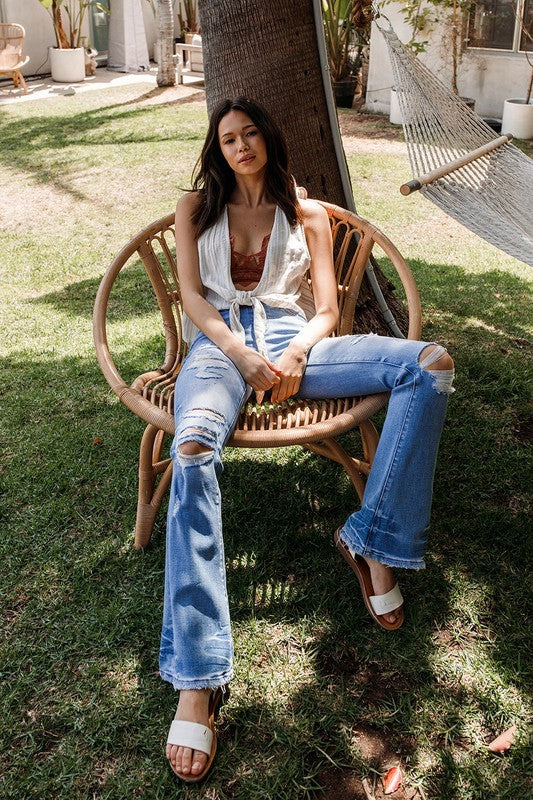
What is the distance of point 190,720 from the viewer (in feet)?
6.41

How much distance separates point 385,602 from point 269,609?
345 millimetres

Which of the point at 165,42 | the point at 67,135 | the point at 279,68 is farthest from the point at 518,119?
the point at 279,68

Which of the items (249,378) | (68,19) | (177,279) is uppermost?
(68,19)

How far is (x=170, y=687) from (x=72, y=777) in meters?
0.34

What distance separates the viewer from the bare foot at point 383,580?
2.32 meters

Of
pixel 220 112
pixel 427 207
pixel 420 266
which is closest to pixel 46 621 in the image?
pixel 220 112

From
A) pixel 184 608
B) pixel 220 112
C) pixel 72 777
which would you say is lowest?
pixel 72 777

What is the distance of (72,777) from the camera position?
191cm

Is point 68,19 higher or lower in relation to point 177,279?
higher

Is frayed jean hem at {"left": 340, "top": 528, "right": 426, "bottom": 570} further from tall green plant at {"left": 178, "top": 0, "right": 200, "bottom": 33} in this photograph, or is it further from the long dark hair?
tall green plant at {"left": 178, "top": 0, "right": 200, "bottom": 33}

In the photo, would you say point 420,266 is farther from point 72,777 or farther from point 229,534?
point 72,777

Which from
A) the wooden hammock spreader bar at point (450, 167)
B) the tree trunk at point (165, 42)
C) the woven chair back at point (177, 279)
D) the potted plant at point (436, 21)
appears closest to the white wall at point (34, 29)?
the tree trunk at point (165, 42)

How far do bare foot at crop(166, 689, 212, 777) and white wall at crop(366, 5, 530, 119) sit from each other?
342 inches

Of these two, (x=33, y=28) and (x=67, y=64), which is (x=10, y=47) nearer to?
(x=67, y=64)
